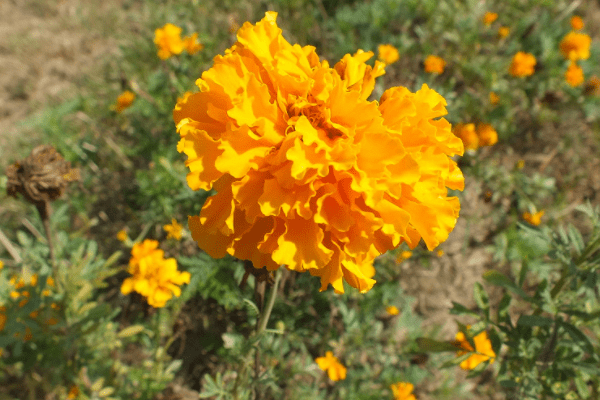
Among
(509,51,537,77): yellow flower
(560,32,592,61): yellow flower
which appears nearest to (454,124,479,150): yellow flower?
(509,51,537,77): yellow flower

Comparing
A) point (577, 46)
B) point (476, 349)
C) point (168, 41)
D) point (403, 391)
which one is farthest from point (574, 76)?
point (168, 41)

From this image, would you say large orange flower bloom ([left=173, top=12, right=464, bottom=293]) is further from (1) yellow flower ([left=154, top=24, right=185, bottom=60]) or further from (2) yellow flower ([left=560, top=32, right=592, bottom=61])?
(2) yellow flower ([left=560, top=32, right=592, bottom=61])

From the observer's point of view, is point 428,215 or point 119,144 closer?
point 428,215

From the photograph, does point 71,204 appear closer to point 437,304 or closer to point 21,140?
point 21,140

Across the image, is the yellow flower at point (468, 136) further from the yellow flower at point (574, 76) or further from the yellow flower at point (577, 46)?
the yellow flower at point (577, 46)

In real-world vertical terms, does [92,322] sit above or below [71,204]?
below

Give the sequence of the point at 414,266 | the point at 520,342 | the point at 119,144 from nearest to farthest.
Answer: the point at 520,342, the point at 414,266, the point at 119,144

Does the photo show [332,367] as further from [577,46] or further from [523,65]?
[577,46]

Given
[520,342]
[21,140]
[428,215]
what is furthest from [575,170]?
[21,140]

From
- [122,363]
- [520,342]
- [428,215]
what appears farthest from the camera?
[122,363]
